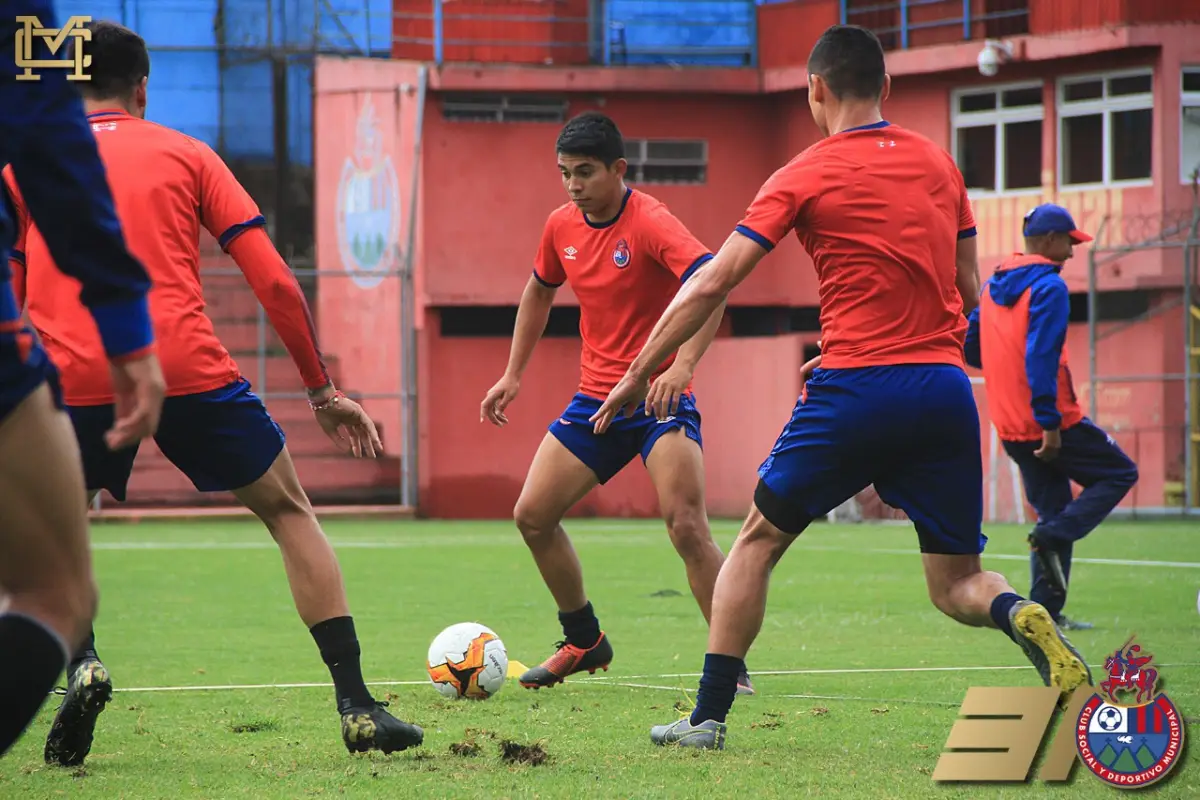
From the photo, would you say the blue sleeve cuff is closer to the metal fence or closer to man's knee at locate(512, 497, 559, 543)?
man's knee at locate(512, 497, 559, 543)

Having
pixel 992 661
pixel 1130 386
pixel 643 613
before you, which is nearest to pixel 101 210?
pixel 992 661

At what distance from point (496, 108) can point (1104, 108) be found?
394 inches

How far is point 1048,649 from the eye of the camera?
16.8 ft

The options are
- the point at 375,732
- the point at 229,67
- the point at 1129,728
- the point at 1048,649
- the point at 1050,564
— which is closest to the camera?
the point at 1129,728

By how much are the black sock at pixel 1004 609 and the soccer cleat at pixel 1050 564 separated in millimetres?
4285

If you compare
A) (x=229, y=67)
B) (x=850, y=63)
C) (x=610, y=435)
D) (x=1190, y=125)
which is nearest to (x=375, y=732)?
(x=610, y=435)

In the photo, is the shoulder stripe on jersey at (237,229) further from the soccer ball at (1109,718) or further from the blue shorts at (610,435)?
the soccer ball at (1109,718)

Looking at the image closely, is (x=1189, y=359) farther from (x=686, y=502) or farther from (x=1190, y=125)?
(x=686, y=502)

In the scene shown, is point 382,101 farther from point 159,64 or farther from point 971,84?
point 971,84

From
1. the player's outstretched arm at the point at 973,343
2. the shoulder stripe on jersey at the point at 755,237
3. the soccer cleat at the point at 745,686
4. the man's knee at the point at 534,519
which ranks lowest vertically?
the soccer cleat at the point at 745,686

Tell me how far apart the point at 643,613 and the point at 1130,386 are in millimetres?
17324

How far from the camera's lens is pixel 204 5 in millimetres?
33000

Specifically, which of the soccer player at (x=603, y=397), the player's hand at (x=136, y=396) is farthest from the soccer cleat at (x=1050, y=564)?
the player's hand at (x=136, y=396)

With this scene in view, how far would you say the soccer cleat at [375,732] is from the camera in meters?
5.32
